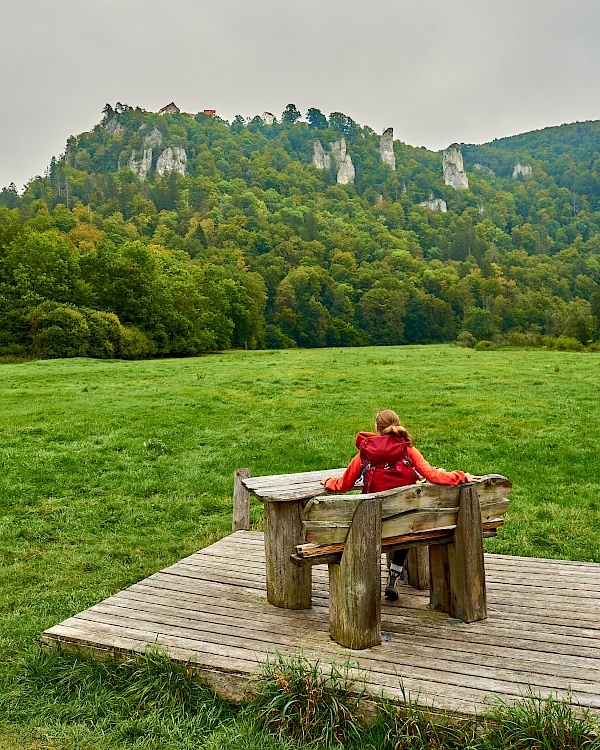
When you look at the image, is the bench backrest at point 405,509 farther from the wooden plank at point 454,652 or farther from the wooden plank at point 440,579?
the wooden plank at point 454,652

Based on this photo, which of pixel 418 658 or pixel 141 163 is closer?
pixel 418 658

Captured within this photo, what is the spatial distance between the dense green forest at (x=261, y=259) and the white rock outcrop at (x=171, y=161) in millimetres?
610

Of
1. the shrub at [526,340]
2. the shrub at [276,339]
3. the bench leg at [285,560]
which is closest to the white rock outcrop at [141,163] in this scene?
the shrub at [276,339]

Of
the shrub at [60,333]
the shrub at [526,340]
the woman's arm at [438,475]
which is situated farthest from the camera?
the shrub at [526,340]

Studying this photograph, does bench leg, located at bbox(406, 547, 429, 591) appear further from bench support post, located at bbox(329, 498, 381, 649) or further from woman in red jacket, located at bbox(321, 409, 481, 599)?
bench support post, located at bbox(329, 498, 381, 649)

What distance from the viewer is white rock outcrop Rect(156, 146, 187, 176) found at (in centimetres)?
18362

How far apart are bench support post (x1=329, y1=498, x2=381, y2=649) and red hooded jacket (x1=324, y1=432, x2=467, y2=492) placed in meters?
0.62

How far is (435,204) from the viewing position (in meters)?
198

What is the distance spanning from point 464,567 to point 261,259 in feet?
386

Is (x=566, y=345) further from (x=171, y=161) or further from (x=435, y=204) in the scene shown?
(x=171, y=161)

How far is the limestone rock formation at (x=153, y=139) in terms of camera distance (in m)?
192

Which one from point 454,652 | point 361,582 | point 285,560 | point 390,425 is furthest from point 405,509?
point 285,560

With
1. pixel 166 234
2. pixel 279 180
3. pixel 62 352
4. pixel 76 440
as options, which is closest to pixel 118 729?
pixel 76 440

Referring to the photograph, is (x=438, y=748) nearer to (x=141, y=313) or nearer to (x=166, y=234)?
(x=141, y=313)
